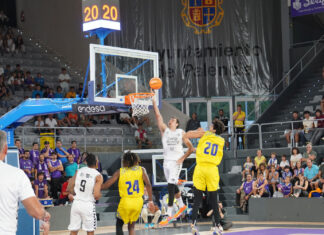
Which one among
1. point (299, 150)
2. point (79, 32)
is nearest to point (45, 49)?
point (79, 32)

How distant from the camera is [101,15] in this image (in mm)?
16875

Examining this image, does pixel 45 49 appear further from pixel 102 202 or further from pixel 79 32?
pixel 102 202

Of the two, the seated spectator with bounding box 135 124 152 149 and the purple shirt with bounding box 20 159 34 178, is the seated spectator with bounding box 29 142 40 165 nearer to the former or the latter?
the purple shirt with bounding box 20 159 34 178

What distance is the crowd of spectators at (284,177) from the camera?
1759 cm

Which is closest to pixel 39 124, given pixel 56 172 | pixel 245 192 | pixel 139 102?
pixel 56 172

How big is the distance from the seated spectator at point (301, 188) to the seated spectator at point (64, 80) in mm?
11078

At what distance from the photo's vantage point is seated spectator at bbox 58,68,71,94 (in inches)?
986

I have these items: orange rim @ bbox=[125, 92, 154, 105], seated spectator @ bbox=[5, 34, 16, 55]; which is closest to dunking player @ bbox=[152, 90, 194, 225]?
orange rim @ bbox=[125, 92, 154, 105]

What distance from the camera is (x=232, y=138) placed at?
23.4m

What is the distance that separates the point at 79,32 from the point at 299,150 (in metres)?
12.6

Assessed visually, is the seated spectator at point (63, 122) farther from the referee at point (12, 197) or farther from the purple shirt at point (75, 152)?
the referee at point (12, 197)

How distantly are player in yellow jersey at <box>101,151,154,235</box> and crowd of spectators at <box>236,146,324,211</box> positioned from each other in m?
9.09

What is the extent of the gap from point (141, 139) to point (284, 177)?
254 inches

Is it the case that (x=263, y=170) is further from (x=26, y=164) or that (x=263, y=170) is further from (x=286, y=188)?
(x=26, y=164)
